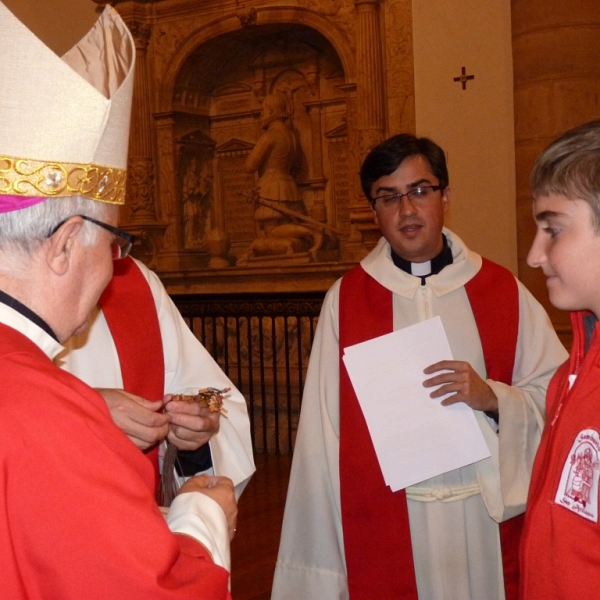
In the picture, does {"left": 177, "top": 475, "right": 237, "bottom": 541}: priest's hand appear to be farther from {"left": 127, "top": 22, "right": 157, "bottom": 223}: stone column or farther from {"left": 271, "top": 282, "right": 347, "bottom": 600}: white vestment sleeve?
{"left": 127, "top": 22, "right": 157, "bottom": 223}: stone column

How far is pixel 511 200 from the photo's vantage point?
24.7 ft

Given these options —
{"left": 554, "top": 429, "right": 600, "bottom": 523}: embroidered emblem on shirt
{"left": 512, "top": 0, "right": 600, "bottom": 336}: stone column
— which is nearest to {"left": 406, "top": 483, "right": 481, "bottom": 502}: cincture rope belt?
{"left": 554, "top": 429, "right": 600, "bottom": 523}: embroidered emblem on shirt

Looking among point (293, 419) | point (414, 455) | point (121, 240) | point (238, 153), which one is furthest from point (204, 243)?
point (121, 240)

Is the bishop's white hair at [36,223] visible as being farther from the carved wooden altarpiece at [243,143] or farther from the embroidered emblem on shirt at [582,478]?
the carved wooden altarpiece at [243,143]

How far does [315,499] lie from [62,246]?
5.82ft

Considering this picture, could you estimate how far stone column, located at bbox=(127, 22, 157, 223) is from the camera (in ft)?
32.9

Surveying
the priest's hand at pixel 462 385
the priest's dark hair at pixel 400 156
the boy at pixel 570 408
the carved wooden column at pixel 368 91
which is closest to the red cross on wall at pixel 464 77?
the carved wooden column at pixel 368 91

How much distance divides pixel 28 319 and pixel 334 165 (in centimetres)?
879

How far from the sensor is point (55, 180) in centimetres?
143

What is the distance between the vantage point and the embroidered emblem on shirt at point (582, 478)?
1.63 meters

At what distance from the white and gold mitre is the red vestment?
0.34 m

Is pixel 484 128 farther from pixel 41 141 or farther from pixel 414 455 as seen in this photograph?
pixel 41 141

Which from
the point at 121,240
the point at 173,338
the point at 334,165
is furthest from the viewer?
the point at 334,165

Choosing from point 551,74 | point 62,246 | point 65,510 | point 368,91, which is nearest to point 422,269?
point 62,246
